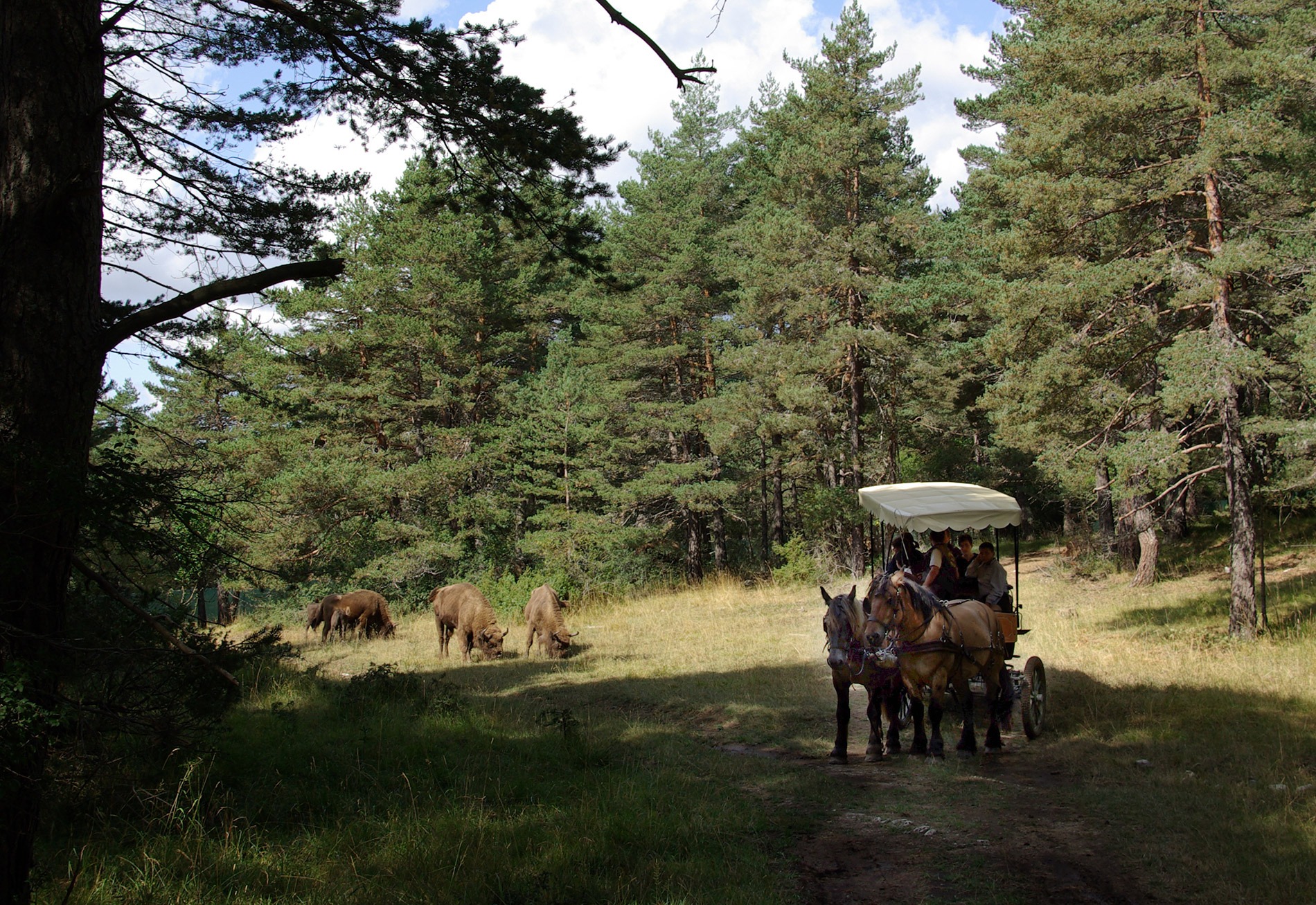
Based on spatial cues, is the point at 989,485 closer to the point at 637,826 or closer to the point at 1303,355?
the point at 1303,355

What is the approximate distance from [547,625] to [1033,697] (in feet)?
33.3

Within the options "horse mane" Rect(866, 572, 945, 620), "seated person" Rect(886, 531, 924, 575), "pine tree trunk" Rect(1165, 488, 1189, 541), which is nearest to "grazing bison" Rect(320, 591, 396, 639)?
"seated person" Rect(886, 531, 924, 575)

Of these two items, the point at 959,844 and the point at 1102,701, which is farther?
the point at 1102,701

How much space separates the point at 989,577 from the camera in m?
10.1

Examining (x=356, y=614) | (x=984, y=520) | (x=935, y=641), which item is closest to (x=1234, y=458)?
A: (x=984, y=520)

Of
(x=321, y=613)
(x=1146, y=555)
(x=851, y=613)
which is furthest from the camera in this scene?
(x=321, y=613)

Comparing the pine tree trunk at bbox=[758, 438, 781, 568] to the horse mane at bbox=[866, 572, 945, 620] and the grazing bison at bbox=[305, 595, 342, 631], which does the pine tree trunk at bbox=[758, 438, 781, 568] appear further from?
the horse mane at bbox=[866, 572, 945, 620]

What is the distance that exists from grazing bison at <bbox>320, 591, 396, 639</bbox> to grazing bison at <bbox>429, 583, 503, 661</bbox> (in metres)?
3.92

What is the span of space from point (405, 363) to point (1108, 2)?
23.1 m

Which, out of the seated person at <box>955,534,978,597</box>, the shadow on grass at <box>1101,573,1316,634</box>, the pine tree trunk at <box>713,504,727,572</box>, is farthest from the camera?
the pine tree trunk at <box>713,504,727,572</box>

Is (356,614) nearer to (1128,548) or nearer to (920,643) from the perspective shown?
(920,643)

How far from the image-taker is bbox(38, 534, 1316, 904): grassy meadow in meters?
5.01

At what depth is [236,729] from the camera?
26.1ft

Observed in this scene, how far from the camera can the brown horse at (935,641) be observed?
27.0 feet
